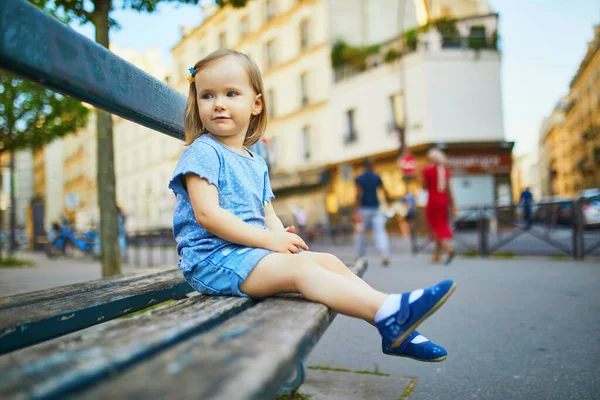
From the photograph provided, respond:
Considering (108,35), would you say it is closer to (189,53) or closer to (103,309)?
(103,309)

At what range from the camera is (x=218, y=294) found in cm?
174

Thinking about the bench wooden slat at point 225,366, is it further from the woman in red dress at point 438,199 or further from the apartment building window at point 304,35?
the apartment building window at point 304,35

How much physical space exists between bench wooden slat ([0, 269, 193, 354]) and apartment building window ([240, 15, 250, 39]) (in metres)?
30.1

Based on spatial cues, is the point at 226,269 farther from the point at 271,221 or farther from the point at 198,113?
the point at 198,113

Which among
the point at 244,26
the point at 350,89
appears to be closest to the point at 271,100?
the point at 244,26

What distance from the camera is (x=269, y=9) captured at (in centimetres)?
2844

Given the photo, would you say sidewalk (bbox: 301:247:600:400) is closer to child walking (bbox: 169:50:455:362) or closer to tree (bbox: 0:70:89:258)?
child walking (bbox: 169:50:455:362)

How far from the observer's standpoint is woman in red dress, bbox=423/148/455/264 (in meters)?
7.85

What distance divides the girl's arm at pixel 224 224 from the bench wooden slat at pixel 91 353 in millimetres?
411

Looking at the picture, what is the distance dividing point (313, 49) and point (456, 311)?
2316 cm

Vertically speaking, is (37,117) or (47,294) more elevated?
(37,117)

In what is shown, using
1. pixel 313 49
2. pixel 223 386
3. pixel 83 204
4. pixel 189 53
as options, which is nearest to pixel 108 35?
pixel 223 386

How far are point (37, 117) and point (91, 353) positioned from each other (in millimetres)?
10495

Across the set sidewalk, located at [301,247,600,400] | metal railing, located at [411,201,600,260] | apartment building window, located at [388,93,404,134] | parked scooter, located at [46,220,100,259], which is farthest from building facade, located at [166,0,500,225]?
sidewalk, located at [301,247,600,400]
